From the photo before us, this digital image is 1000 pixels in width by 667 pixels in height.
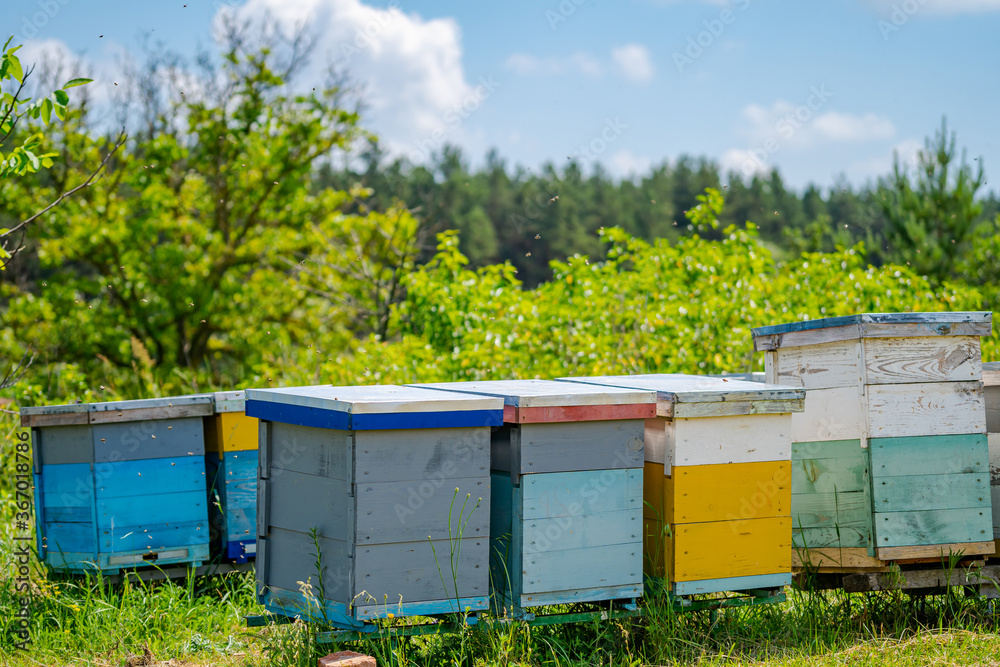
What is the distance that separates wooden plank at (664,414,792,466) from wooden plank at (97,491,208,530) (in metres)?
2.64

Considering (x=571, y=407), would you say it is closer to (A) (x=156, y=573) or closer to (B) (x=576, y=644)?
(B) (x=576, y=644)

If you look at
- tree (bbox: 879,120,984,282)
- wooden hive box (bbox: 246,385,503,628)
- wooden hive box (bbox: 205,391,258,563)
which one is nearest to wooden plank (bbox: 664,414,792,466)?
wooden hive box (bbox: 246,385,503,628)

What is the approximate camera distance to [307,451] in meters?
3.38

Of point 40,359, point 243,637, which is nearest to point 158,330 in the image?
point 40,359

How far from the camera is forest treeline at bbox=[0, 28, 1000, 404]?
26.9 ft

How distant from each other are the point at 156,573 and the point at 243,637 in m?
0.74

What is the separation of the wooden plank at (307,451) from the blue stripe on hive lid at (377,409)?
0.25 feet

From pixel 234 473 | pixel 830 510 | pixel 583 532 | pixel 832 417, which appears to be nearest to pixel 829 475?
pixel 830 510

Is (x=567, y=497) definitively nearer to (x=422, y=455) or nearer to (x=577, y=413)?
(x=577, y=413)

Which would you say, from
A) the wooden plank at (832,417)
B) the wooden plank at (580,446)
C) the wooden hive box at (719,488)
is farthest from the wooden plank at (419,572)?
the wooden plank at (832,417)

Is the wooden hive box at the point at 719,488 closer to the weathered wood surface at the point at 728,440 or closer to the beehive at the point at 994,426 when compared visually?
the weathered wood surface at the point at 728,440

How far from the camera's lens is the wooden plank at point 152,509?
4324 millimetres

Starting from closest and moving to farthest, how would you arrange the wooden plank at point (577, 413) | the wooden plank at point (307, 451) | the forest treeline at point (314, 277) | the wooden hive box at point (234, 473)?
the wooden plank at point (307, 451), the wooden plank at point (577, 413), the wooden hive box at point (234, 473), the forest treeline at point (314, 277)

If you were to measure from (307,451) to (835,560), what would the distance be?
2660 millimetres
